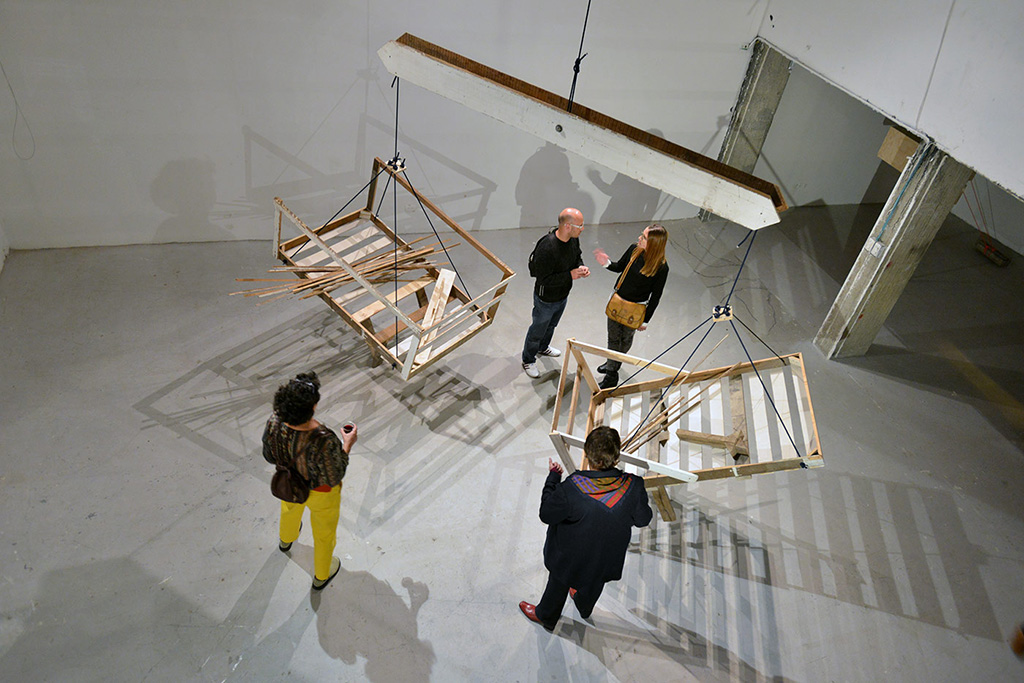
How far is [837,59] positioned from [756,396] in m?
2.96

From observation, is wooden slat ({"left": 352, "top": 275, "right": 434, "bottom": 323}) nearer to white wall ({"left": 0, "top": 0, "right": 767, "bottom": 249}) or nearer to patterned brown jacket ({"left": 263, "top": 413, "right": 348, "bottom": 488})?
patterned brown jacket ({"left": 263, "top": 413, "right": 348, "bottom": 488})

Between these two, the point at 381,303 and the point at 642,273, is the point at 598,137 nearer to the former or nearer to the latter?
the point at 642,273

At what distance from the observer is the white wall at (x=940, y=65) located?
13.7 ft

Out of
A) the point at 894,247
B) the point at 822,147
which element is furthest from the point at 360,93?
the point at 822,147

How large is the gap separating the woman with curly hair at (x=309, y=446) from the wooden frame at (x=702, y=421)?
127 cm

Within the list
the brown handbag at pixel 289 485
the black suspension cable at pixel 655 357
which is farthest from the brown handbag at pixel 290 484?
the black suspension cable at pixel 655 357

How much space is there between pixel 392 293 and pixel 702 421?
8.54 ft

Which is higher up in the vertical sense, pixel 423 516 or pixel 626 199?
pixel 626 199

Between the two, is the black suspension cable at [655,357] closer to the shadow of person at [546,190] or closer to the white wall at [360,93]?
the shadow of person at [546,190]

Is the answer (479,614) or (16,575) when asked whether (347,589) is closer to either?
(479,614)

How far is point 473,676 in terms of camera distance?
3.68 metres

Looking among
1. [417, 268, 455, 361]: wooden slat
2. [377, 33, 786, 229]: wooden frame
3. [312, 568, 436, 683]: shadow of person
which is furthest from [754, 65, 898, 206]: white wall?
[312, 568, 436, 683]: shadow of person

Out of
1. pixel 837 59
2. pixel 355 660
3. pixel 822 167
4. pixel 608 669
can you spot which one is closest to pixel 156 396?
pixel 355 660

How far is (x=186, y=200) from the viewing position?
6.04 meters
